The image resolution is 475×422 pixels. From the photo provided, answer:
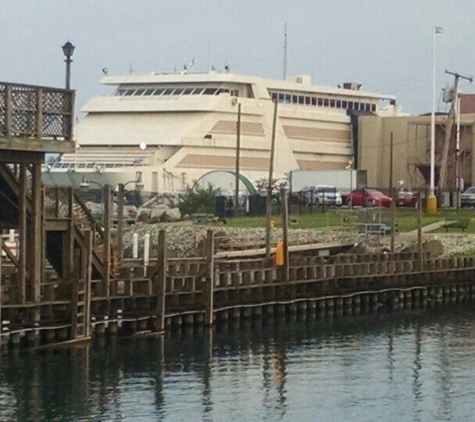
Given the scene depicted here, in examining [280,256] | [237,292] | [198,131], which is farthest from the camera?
[198,131]

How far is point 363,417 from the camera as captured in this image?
33062mm

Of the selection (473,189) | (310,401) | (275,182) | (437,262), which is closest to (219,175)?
(275,182)

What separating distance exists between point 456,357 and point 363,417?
1023 cm

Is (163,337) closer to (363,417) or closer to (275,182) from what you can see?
(363,417)

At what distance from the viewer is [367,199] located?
295ft

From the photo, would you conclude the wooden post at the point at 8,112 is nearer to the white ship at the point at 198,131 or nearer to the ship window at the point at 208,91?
the white ship at the point at 198,131

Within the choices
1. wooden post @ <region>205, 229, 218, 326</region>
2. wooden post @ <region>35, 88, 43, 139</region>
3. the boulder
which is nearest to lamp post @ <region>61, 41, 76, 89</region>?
wooden post @ <region>35, 88, 43, 139</region>

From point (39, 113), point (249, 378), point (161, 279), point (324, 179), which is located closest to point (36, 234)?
point (39, 113)

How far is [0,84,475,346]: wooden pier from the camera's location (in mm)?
38531

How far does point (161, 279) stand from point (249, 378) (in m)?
5.55

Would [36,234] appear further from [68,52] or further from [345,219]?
[345,219]

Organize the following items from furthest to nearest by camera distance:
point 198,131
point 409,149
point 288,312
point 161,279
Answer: point 409,149 < point 198,131 < point 288,312 < point 161,279

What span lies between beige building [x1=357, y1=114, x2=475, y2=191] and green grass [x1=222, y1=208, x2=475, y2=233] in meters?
24.1

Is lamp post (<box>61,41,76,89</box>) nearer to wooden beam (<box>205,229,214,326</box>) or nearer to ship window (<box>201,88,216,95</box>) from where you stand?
wooden beam (<box>205,229,214,326</box>)
